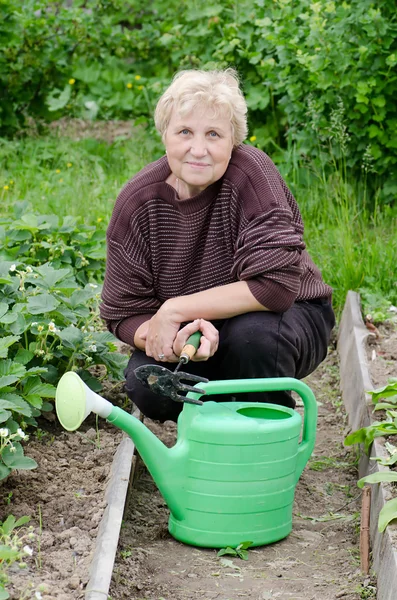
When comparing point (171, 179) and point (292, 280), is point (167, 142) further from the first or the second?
point (292, 280)

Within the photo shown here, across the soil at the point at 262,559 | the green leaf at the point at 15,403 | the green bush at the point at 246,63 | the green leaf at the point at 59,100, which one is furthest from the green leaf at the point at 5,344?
the green leaf at the point at 59,100

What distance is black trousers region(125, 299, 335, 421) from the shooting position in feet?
9.21

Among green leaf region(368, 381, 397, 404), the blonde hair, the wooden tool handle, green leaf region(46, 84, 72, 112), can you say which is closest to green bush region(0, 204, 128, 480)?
the wooden tool handle

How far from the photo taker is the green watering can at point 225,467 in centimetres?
247

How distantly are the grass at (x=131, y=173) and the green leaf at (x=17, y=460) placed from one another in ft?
7.13

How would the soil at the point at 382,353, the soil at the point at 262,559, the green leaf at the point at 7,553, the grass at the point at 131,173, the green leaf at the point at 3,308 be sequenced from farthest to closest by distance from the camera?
the grass at the point at 131,173
the soil at the point at 382,353
the green leaf at the point at 3,308
the soil at the point at 262,559
the green leaf at the point at 7,553

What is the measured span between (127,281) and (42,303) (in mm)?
285

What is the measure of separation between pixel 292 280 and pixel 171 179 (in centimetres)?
51

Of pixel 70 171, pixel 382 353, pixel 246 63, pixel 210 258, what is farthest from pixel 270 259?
pixel 246 63

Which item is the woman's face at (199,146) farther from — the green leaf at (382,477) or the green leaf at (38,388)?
the green leaf at (382,477)

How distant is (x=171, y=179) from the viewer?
Result: 2.95 m

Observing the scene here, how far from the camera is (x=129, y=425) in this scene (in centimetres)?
244

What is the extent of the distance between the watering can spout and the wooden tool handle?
0.72 ft

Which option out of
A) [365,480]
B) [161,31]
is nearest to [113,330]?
[365,480]
